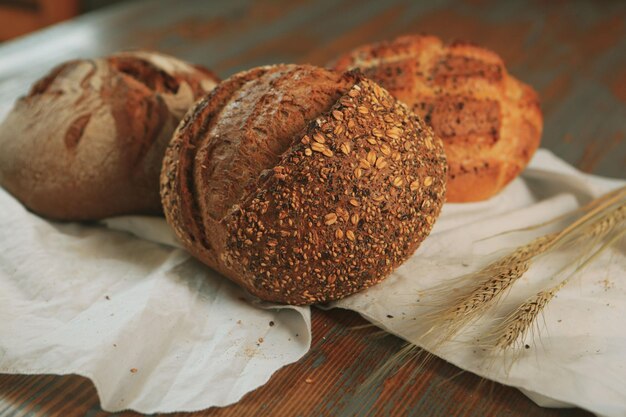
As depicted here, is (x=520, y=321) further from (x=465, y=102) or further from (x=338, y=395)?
(x=465, y=102)

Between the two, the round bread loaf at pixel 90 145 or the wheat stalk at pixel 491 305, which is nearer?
the wheat stalk at pixel 491 305

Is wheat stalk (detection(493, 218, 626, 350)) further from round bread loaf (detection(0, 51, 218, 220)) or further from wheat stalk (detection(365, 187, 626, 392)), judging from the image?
round bread loaf (detection(0, 51, 218, 220))

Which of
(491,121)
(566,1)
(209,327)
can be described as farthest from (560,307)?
(566,1)

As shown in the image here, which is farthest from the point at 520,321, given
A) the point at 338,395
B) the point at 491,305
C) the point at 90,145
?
the point at 90,145

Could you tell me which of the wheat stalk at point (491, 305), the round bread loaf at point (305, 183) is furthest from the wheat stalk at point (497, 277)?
the round bread loaf at point (305, 183)

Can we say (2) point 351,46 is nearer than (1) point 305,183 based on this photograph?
No

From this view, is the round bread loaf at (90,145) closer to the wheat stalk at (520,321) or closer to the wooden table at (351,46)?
the wooden table at (351,46)
